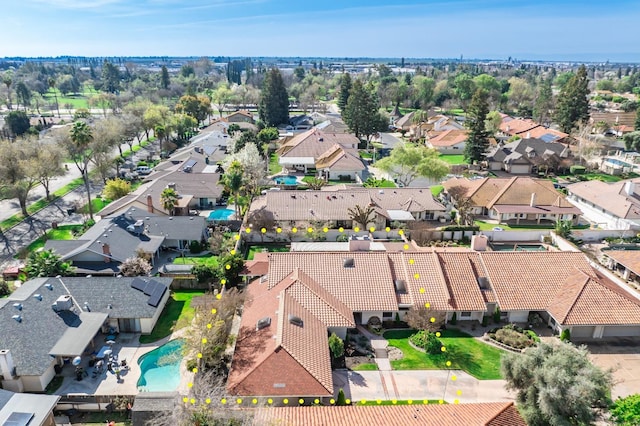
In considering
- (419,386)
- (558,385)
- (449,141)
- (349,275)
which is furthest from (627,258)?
(449,141)

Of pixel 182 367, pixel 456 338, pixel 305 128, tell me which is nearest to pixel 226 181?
pixel 182 367

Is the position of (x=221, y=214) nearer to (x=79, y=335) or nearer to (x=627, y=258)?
(x=79, y=335)

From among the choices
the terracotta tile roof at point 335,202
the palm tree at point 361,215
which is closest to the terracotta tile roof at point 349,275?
the palm tree at point 361,215

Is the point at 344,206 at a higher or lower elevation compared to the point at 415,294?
higher

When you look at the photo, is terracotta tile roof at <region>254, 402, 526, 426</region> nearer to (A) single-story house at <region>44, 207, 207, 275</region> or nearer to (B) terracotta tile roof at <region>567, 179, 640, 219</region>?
(A) single-story house at <region>44, 207, 207, 275</region>

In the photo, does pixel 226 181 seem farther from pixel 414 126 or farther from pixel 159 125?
pixel 414 126
